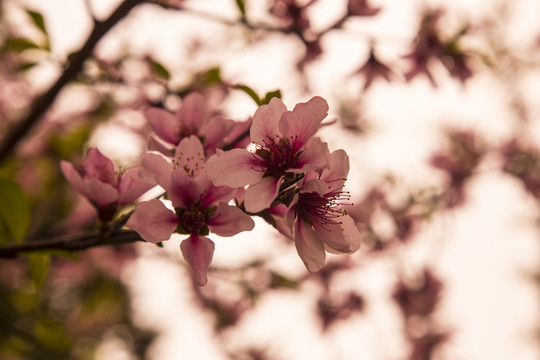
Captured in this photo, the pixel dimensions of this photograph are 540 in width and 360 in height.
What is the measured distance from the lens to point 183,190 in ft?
1.93

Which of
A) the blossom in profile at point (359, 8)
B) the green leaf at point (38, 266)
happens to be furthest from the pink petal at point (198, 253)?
the blossom in profile at point (359, 8)

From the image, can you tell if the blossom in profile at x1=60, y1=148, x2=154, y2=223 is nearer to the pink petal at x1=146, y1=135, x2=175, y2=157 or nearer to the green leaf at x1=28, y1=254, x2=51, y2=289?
the pink petal at x1=146, y1=135, x2=175, y2=157

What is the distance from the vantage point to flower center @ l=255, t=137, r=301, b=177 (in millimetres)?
604

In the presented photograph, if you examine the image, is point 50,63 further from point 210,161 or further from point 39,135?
point 39,135

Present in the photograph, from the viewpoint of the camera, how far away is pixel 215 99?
145cm

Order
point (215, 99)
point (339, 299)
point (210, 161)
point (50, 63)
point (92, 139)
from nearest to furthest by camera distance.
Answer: point (210, 161)
point (50, 63)
point (215, 99)
point (92, 139)
point (339, 299)

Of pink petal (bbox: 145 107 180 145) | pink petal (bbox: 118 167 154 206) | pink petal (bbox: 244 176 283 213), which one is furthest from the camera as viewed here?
pink petal (bbox: 145 107 180 145)

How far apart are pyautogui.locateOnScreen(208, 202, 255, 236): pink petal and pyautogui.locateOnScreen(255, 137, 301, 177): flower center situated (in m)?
0.07

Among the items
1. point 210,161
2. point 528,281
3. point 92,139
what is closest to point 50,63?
point 92,139

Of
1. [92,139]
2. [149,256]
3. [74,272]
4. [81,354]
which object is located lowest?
[81,354]

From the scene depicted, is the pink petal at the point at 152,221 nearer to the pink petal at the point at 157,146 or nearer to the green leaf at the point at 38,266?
the pink petal at the point at 157,146

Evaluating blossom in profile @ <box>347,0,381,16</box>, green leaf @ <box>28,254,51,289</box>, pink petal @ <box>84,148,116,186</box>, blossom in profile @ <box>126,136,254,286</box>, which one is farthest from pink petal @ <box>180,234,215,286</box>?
blossom in profile @ <box>347,0,381,16</box>

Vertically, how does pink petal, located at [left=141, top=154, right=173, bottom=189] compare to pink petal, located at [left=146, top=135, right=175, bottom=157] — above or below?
above

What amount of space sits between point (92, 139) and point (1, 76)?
4.40 feet
